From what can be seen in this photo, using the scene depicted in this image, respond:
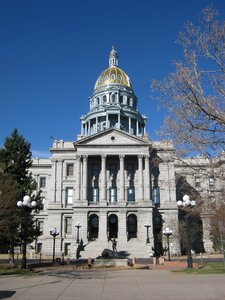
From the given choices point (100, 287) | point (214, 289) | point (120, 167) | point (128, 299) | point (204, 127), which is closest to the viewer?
point (128, 299)

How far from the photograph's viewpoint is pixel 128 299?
39.6 ft

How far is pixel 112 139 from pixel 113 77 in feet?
110

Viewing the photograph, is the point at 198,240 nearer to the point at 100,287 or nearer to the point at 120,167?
the point at 120,167

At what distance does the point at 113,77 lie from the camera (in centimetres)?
9681

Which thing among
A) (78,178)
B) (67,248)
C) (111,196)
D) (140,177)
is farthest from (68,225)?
(140,177)

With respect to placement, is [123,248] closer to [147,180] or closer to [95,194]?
[95,194]

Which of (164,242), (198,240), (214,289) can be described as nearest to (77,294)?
(214,289)

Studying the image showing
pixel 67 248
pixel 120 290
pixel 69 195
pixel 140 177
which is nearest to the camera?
pixel 120 290

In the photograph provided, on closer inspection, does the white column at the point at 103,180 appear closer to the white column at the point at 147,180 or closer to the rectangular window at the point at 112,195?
the rectangular window at the point at 112,195

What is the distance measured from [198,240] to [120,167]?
68.9ft

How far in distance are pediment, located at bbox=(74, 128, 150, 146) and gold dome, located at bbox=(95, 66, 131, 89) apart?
3092cm

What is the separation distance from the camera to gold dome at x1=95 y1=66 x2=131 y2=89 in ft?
317

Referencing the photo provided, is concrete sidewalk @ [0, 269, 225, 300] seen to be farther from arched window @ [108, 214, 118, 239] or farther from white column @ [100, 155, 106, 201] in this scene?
arched window @ [108, 214, 118, 239]

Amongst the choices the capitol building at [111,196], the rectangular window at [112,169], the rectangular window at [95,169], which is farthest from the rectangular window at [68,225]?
the rectangular window at [112,169]
